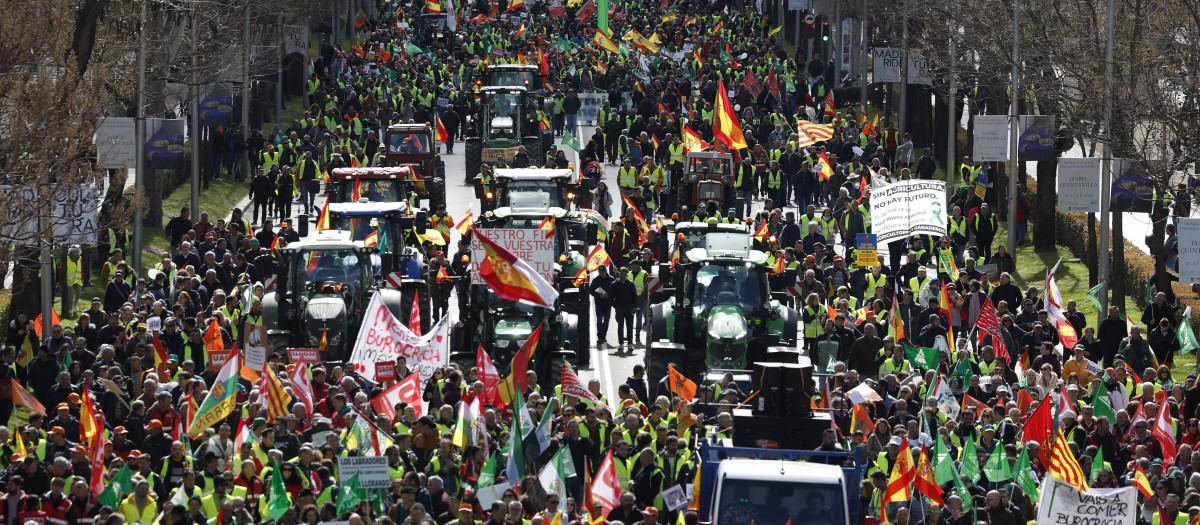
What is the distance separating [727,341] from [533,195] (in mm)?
10511

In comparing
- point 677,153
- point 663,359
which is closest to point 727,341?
point 663,359

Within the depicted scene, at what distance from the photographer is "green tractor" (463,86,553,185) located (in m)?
45.7

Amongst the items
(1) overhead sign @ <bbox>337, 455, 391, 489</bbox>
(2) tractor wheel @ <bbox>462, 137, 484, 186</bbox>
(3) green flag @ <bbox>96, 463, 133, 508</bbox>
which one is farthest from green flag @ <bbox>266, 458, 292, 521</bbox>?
(2) tractor wheel @ <bbox>462, 137, 484, 186</bbox>

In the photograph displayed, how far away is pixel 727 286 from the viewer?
26.2 meters

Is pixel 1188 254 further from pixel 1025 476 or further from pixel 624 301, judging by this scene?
pixel 1025 476

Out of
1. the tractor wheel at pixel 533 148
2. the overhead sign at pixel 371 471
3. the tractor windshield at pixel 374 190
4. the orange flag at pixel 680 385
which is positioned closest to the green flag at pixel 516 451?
the overhead sign at pixel 371 471

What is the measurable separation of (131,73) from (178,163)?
2.45 m

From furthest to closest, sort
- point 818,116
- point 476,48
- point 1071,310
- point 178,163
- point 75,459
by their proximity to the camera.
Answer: point 476,48, point 818,116, point 178,163, point 1071,310, point 75,459

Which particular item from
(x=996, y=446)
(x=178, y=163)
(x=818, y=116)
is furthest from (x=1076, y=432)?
(x=818, y=116)

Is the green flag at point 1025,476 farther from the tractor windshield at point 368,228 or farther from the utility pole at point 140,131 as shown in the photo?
the utility pole at point 140,131

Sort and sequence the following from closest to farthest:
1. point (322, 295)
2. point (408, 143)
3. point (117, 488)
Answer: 1. point (117, 488)
2. point (322, 295)
3. point (408, 143)

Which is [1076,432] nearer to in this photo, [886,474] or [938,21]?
[886,474]

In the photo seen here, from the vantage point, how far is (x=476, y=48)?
68250 mm

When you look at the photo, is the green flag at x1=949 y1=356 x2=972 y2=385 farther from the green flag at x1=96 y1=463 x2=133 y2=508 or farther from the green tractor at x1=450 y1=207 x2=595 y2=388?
the green flag at x1=96 y1=463 x2=133 y2=508
